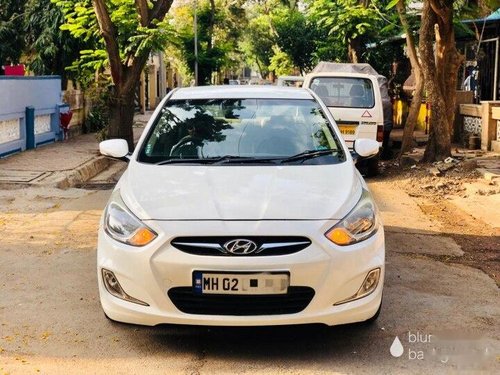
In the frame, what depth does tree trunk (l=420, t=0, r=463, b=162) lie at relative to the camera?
42.6ft

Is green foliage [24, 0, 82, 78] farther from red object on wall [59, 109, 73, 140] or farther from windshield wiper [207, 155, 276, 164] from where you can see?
windshield wiper [207, 155, 276, 164]

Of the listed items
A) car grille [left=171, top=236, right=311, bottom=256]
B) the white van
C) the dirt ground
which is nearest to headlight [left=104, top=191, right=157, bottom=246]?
car grille [left=171, top=236, right=311, bottom=256]

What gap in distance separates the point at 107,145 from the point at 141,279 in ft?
6.38

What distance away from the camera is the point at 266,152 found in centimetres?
524

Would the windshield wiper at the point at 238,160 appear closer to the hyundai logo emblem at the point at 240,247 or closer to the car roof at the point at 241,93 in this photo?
the car roof at the point at 241,93

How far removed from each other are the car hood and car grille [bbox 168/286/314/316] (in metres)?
0.45

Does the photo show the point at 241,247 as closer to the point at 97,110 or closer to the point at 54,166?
the point at 54,166

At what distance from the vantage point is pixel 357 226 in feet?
14.1

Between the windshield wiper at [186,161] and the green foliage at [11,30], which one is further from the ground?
the green foliage at [11,30]

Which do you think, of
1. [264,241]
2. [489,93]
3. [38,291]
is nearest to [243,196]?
[264,241]

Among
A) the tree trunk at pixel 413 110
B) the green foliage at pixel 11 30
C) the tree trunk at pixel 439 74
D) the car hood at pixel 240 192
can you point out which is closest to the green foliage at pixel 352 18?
the tree trunk at pixel 413 110

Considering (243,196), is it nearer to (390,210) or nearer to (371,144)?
(371,144)

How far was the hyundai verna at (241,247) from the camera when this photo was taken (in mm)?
4012

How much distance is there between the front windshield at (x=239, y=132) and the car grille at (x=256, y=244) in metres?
1.14
